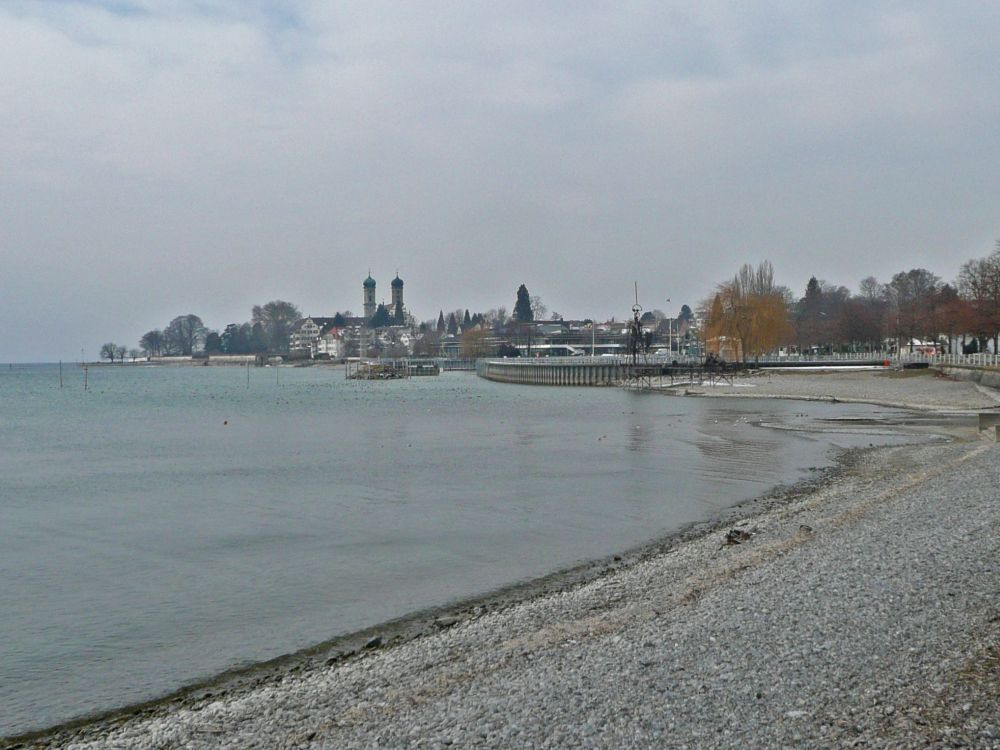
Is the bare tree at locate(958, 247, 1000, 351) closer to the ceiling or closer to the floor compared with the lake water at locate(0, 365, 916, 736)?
closer to the ceiling

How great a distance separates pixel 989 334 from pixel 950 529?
53.5 m

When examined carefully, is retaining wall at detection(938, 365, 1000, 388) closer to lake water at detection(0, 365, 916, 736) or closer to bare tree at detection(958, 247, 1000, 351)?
bare tree at detection(958, 247, 1000, 351)

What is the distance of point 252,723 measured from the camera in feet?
27.2

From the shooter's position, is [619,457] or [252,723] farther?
[619,457]

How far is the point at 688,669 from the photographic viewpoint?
26.6ft

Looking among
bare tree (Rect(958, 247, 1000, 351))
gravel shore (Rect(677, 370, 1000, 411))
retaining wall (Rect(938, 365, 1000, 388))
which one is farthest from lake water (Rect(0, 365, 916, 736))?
bare tree (Rect(958, 247, 1000, 351))

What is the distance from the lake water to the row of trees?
27.7 meters

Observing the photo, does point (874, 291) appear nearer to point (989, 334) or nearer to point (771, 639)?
point (989, 334)

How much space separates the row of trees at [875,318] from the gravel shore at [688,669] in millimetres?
51377

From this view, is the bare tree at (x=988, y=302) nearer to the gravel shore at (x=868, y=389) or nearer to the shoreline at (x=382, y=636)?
the gravel shore at (x=868, y=389)

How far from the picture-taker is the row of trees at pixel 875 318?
6606 centimetres

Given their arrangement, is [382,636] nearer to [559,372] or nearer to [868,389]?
[868,389]

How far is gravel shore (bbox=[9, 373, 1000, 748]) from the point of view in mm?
6773

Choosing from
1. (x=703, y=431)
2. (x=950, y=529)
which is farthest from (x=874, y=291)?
(x=950, y=529)
